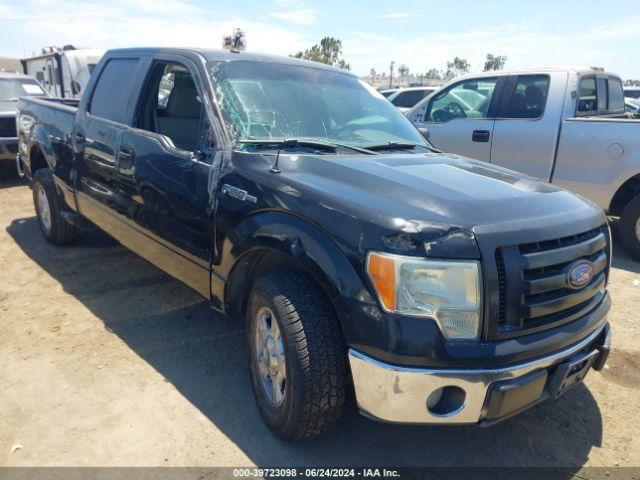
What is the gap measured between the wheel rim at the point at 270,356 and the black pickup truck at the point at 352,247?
11 millimetres

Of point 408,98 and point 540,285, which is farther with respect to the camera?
point 408,98

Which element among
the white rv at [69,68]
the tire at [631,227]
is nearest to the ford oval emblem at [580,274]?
→ the tire at [631,227]

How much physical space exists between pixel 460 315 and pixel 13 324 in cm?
332

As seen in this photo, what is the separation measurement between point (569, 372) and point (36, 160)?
5.44 m

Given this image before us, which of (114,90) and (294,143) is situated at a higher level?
(114,90)

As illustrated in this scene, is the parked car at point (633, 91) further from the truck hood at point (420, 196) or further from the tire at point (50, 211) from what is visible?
the tire at point (50, 211)

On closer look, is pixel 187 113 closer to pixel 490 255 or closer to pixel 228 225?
pixel 228 225

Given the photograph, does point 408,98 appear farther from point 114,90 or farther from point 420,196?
point 420,196

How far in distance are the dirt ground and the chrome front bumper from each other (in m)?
0.50

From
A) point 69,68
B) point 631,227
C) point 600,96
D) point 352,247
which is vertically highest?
point 69,68

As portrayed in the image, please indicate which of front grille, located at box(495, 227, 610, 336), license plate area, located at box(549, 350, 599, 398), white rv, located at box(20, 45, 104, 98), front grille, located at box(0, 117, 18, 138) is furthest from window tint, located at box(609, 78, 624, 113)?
white rv, located at box(20, 45, 104, 98)

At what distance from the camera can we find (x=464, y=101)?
6.71m

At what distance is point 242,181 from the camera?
8.87ft

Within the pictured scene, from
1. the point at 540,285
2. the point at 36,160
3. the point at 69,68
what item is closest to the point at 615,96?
the point at 540,285
